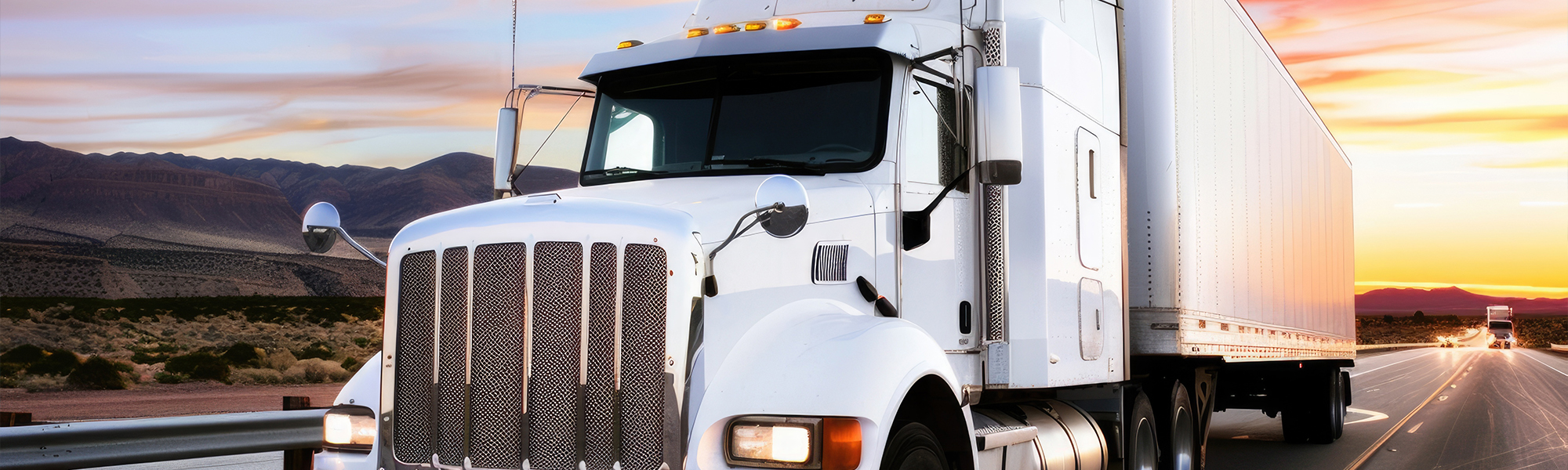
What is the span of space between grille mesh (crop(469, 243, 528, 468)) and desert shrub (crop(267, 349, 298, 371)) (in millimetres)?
30822

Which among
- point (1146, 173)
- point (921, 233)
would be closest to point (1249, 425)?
point (1146, 173)

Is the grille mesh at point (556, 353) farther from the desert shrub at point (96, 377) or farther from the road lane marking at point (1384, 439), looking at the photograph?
the desert shrub at point (96, 377)

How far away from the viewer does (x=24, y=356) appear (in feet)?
125

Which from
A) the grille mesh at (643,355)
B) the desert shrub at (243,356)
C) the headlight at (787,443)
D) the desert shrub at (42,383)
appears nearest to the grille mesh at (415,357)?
the grille mesh at (643,355)

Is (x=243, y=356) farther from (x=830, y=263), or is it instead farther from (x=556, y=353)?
(x=556, y=353)

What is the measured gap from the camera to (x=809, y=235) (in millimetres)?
5391

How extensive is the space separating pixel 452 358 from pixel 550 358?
0.47 metres

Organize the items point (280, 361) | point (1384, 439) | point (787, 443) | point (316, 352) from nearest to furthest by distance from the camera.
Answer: point (787, 443) < point (1384, 439) < point (280, 361) < point (316, 352)

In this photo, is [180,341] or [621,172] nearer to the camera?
[621,172]

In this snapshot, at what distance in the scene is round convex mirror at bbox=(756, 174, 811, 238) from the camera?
4.52 metres

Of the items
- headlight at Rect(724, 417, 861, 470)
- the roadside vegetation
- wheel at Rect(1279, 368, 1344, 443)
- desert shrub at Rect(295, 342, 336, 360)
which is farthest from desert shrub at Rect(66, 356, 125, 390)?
headlight at Rect(724, 417, 861, 470)

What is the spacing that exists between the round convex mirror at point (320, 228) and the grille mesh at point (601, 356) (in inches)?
53.4

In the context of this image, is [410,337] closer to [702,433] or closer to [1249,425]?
[702,433]

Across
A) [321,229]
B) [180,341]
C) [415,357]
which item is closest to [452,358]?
[415,357]
